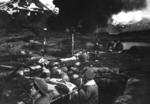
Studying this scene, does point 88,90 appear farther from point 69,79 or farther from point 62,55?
point 62,55

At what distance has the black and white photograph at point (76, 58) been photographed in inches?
296

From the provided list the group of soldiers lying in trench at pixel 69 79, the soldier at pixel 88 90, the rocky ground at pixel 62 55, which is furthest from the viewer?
the rocky ground at pixel 62 55

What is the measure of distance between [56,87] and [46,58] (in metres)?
4.38

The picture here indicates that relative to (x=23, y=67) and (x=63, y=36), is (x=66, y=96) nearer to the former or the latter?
(x=23, y=67)

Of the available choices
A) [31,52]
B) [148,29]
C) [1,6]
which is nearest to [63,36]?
[31,52]

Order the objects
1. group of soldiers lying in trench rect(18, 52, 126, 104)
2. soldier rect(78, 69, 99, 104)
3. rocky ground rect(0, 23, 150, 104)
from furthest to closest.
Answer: rocky ground rect(0, 23, 150, 104) → group of soldiers lying in trench rect(18, 52, 126, 104) → soldier rect(78, 69, 99, 104)

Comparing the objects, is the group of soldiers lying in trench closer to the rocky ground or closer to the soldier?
the soldier

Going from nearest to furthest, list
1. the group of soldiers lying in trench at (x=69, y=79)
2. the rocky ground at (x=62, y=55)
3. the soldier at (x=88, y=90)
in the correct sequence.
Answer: the soldier at (x=88, y=90) → the group of soldiers lying in trench at (x=69, y=79) → the rocky ground at (x=62, y=55)

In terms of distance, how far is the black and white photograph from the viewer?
7520 millimetres

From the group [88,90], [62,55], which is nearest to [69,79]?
[88,90]

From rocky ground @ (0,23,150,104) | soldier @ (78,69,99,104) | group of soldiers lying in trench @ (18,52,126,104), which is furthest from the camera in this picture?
rocky ground @ (0,23,150,104)

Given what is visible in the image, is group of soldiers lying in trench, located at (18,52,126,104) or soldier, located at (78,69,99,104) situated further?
group of soldiers lying in trench, located at (18,52,126,104)

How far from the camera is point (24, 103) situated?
25.5 ft

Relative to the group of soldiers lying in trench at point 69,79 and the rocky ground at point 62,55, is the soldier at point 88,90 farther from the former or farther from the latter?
the rocky ground at point 62,55
